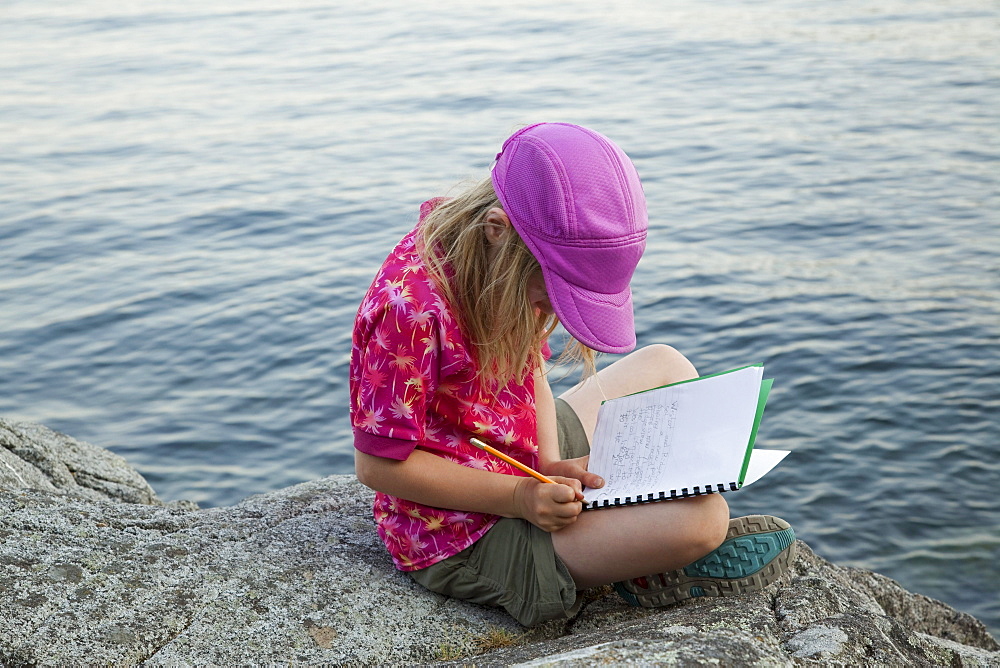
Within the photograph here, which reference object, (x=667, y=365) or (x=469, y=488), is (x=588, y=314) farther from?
(x=667, y=365)

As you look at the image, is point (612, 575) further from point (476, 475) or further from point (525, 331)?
point (525, 331)

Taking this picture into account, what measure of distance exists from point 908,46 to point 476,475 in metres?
11.0

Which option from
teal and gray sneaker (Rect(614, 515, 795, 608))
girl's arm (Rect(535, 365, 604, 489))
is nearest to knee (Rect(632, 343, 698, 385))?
girl's arm (Rect(535, 365, 604, 489))

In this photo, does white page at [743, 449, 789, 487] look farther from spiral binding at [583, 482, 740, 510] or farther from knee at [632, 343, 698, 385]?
knee at [632, 343, 698, 385]

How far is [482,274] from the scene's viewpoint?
7.00 feet

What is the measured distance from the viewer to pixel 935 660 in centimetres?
230

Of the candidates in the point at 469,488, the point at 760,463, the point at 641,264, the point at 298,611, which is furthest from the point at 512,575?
the point at 641,264

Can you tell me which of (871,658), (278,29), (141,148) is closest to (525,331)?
(871,658)

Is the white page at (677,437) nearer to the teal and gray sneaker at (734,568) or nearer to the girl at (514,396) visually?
the girl at (514,396)

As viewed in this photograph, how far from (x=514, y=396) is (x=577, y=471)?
0.23 m

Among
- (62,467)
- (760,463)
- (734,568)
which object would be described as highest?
(760,463)

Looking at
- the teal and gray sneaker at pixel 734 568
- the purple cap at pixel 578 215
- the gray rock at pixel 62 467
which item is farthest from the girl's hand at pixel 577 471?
the gray rock at pixel 62 467

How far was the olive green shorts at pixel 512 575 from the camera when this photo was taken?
2215 millimetres

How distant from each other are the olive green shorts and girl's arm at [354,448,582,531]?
59 millimetres
